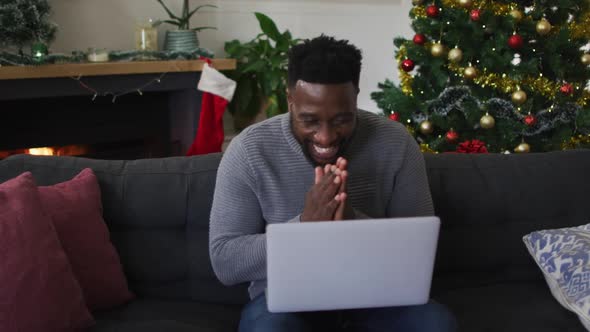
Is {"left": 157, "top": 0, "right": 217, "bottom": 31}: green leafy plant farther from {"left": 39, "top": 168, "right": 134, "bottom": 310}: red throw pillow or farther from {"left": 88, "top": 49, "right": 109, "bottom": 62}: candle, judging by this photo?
{"left": 39, "top": 168, "right": 134, "bottom": 310}: red throw pillow

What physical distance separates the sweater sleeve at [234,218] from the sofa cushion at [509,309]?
1.80 ft

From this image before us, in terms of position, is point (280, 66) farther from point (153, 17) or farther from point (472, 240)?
point (472, 240)

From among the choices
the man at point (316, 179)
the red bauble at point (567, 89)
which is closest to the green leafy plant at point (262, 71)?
the red bauble at point (567, 89)

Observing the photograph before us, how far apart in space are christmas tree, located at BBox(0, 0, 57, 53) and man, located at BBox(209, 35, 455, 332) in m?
1.75

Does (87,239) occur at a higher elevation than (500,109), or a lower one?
lower

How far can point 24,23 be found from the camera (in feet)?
8.87

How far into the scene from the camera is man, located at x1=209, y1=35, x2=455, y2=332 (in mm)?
1248

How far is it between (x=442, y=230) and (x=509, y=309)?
27 cm

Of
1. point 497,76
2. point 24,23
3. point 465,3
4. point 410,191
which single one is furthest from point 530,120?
point 24,23

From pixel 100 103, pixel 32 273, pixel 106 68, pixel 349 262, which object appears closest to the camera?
pixel 349 262

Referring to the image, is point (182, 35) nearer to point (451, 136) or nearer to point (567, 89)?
point (451, 136)

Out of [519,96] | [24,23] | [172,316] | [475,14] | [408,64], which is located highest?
[475,14]

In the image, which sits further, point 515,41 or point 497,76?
point 497,76

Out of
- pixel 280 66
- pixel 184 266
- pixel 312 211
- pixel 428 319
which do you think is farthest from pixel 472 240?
pixel 280 66
